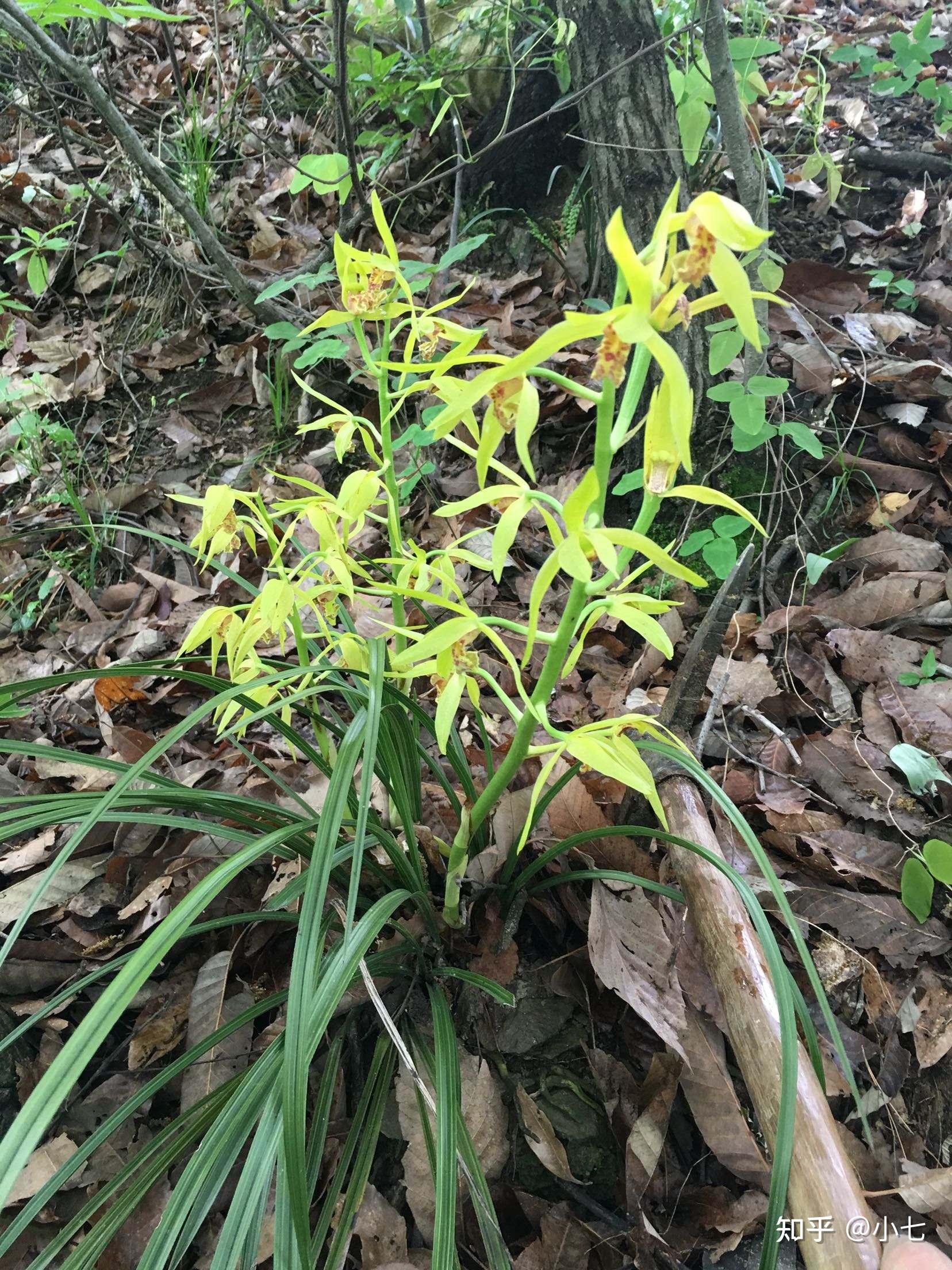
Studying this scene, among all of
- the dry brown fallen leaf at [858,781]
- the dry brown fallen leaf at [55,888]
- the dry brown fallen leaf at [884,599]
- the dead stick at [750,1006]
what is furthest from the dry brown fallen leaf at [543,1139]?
the dry brown fallen leaf at [884,599]

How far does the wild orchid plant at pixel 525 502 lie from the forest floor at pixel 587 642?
223 mm

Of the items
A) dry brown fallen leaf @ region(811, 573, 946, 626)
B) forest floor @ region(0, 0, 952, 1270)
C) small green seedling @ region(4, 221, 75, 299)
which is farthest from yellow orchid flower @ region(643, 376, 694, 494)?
small green seedling @ region(4, 221, 75, 299)

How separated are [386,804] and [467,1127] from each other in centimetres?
62

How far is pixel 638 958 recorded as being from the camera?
1.25m

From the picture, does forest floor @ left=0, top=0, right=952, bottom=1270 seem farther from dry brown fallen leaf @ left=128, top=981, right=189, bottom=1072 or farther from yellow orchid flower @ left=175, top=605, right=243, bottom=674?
yellow orchid flower @ left=175, top=605, right=243, bottom=674

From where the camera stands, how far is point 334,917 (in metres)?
1.36

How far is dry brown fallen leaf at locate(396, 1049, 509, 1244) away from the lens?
1.15 metres

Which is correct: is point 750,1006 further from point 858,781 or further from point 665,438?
point 665,438

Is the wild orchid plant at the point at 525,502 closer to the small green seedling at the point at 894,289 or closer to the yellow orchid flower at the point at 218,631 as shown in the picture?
the yellow orchid flower at the point at 218,631

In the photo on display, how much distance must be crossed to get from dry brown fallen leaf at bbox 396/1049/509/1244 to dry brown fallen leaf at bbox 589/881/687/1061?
11.1 inches

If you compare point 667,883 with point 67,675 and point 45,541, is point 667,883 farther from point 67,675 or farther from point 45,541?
point 45,541

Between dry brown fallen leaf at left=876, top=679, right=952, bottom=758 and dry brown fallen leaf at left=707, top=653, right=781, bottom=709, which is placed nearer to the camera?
dry brown fallen leaf at left=876, top=679, right=952, bottom=758

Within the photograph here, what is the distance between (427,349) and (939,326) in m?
2.05

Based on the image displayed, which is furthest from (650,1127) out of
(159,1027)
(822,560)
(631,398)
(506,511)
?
(822,560)
